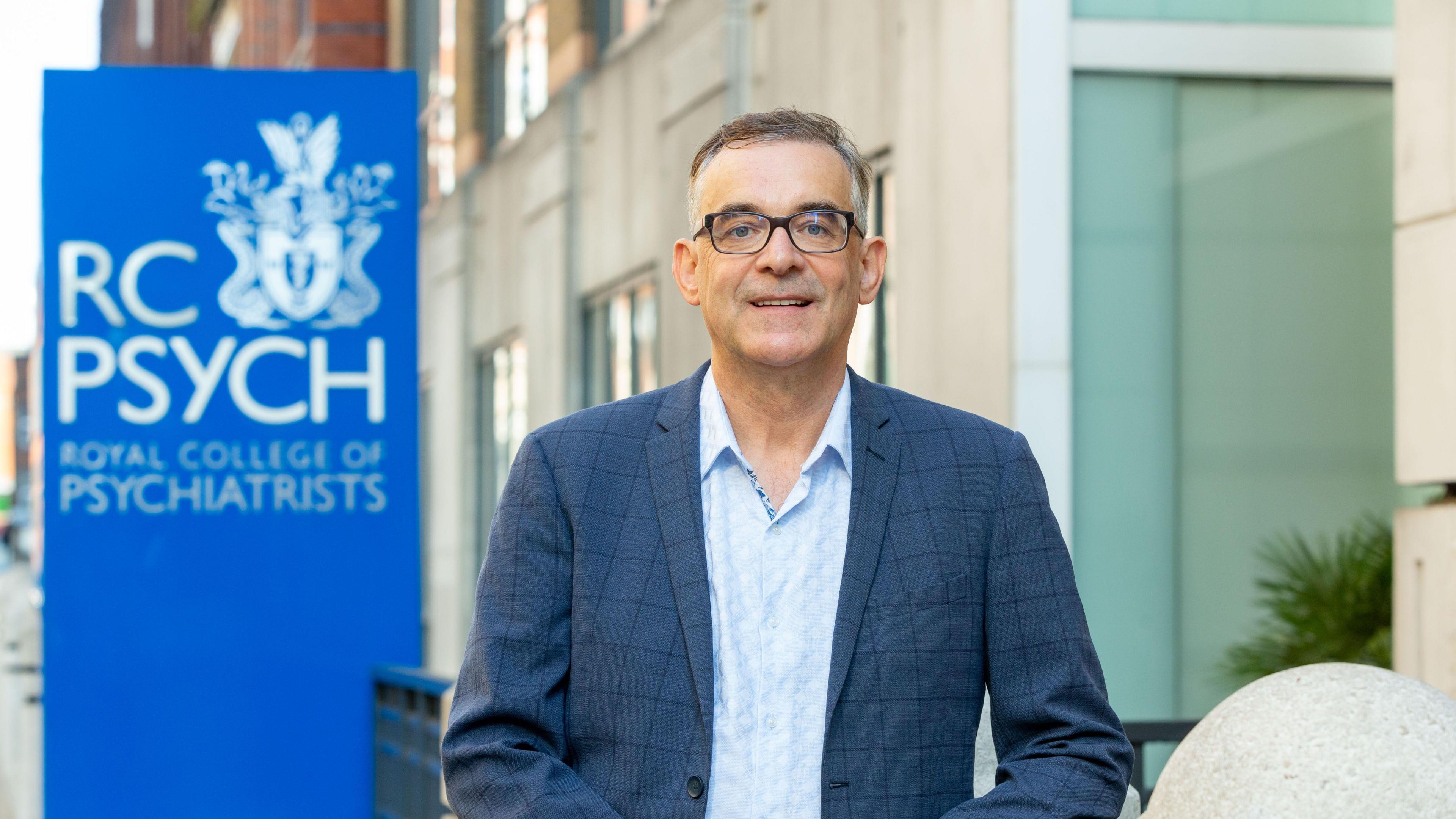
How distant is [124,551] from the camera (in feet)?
26.2

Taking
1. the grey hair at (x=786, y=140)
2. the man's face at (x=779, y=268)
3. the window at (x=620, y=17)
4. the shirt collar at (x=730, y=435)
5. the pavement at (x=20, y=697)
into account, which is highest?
A: the window at (x=620, y=17)

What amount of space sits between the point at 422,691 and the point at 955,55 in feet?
12.7

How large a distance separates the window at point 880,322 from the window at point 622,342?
3887 millimetres

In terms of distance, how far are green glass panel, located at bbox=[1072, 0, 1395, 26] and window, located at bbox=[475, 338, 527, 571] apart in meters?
10.2

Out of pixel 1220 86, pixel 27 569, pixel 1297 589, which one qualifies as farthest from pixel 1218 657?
pixel 27 569

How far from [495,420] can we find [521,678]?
1731cm

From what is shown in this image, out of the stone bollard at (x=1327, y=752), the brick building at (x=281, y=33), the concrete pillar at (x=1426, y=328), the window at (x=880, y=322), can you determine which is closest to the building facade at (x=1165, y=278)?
the window at (x=880, y=322)

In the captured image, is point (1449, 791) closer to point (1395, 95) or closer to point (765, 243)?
point (765, 243)

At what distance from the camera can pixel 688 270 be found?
275 centimetres

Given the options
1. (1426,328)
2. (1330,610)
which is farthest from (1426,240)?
(1330,610)

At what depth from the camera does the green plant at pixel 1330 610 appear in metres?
7.36

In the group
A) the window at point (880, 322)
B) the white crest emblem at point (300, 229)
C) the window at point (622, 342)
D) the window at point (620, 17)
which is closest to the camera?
the white crest emblem at point (300, 229)

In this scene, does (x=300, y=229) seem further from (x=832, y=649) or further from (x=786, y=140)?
(x=832, y=649)

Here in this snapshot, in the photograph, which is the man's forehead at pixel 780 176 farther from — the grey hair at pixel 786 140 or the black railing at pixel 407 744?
the black railing at pixel 407 744
